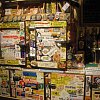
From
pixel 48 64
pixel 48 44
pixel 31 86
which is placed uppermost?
pixel 48 44

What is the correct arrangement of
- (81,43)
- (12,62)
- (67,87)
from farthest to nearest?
1. (12,62)
2. (81,43)
3. (67,87)

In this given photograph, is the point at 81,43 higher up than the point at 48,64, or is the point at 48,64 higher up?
the point at 81,43

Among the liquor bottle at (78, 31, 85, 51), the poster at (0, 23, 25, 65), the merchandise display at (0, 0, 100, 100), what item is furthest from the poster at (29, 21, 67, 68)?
the liquor bottle at (78, 31, 85, 51)

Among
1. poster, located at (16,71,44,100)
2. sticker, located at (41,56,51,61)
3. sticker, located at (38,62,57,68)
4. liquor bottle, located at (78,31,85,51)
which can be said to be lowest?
poster, located at (16,71,44,100)

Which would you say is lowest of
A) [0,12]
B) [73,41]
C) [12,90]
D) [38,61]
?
[12,90]

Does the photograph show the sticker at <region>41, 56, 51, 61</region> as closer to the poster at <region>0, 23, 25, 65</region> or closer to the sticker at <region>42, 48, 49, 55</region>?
the sticker at <region>42, 48, 49, 55</region>

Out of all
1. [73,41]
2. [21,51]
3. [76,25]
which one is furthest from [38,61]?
[76,25]

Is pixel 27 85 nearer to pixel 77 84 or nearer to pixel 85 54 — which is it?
pixel 77 84

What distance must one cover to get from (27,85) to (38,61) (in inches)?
15.2

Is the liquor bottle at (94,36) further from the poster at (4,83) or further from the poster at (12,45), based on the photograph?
the poster at (4,83)

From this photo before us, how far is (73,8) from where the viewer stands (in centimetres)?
264

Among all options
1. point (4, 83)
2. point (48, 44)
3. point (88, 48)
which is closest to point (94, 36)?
point (88, 48)

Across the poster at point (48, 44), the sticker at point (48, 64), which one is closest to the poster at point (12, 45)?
the poster at point (48, 44)

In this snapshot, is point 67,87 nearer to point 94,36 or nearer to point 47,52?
point 47,52
